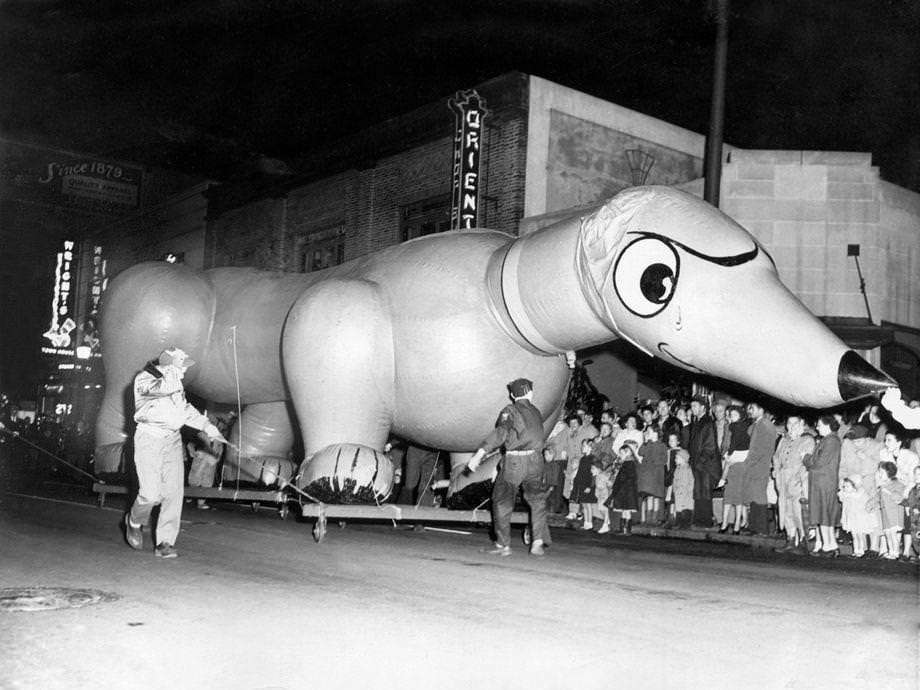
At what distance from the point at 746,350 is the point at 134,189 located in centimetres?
1882

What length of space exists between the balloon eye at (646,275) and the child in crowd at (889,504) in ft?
14.7

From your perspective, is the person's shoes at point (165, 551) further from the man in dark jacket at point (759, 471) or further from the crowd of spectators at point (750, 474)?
the man in dark jacket at point (759, 471)

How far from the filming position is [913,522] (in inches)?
394

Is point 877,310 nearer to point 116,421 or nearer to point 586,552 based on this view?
point 586,552

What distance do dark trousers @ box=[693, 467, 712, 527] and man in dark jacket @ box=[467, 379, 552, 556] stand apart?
4.54 metres

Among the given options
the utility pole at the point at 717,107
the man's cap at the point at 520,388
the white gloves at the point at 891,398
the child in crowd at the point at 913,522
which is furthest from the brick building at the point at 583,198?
the white gloves at the point at 891,398

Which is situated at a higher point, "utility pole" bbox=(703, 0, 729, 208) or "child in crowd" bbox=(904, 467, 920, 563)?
"utility pole" bbox=(703, 0, 729, 208)

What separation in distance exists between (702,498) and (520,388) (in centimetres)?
527

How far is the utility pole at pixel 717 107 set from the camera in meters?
15.5

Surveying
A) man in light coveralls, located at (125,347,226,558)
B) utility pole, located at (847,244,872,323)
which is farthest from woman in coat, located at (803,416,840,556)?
man in light coveralls, located at (125,347,226,558)

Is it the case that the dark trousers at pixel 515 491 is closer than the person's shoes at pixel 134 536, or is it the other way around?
the person's shoes at pixel 134 536

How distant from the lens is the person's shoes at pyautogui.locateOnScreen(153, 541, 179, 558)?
23.1 feet

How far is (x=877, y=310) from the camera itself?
1570 cm

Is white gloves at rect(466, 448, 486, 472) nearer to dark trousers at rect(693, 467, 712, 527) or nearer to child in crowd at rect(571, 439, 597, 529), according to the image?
child in crowd at rect(571, 439, 597, 529)
